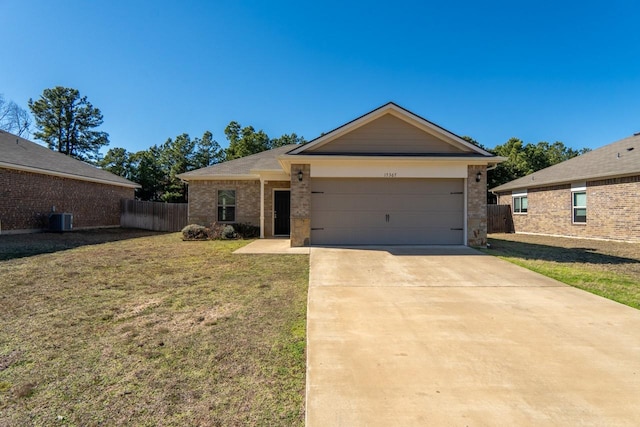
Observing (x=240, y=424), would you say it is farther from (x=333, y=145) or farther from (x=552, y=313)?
(x=333, y=145)

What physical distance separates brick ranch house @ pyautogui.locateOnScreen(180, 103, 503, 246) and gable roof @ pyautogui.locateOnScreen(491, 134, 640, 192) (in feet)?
23.4

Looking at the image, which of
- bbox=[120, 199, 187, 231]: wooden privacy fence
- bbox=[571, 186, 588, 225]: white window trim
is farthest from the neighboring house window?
bbox=[120, 199, 187, 231]: wooden privacy fence

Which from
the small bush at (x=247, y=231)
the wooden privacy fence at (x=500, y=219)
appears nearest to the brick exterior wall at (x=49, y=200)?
the small bush at (x=247, y=231)

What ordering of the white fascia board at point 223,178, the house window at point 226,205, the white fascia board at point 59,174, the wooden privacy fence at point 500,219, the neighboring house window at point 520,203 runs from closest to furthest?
the white fascia board at point 59,174
the white fascia board at point 223,178
the house window at point 226,205
the neighboring house window at point 520,203
the wooden privacy fence at point 500,219

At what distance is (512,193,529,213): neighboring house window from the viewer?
18.2 metres

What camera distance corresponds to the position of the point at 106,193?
1919 centimetres

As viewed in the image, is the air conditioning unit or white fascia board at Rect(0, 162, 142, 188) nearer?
white fascia board at Rect(0, 162, 142, 188)

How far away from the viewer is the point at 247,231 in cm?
1412

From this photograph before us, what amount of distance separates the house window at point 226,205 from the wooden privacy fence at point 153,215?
3417 mm

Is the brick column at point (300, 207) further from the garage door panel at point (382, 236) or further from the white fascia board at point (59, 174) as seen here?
the white fascia board at point (59, 174)

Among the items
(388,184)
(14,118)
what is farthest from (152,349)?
(14,118)

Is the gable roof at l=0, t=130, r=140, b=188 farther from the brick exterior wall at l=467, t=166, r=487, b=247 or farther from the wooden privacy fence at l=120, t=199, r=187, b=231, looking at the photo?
the brick exterior wall at l=467, t=166, r=487, b=247

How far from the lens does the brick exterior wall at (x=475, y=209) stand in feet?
34.1

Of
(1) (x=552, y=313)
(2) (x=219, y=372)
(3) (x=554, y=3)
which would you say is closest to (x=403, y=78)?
(3) (x=554, y=3)
